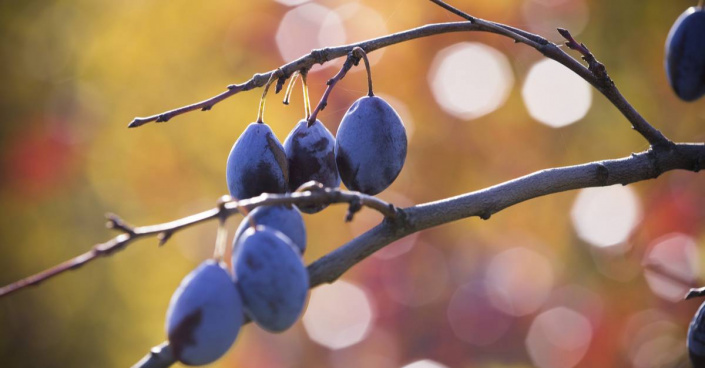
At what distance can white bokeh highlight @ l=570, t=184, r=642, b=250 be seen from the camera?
128 inches

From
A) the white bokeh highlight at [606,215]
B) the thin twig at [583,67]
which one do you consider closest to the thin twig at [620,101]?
the thin twig at [583,67]

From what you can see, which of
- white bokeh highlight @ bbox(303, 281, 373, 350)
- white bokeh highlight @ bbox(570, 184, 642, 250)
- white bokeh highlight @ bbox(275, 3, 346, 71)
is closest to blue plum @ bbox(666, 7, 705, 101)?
white bokeh highlight @ bbox(570, 184, 642, 250)

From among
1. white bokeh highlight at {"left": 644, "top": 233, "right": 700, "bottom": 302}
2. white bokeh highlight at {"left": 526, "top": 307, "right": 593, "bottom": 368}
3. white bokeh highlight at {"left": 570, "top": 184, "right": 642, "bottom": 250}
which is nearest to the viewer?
white bokeh highlight at {"left": 644, "top": 233, "right": 700, "bottom": 302}

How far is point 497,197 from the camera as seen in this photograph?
949 mm

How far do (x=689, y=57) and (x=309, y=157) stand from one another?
603mm

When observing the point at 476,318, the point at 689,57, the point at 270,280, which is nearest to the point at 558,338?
the point at 476,318

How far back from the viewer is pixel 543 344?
3723mm

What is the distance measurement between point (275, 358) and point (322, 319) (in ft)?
1.27

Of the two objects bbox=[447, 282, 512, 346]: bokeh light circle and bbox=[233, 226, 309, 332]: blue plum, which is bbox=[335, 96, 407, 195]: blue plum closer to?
bbox=[233, 226, 309, 332]: blue plum

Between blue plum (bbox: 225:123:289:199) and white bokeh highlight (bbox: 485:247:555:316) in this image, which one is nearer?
blue plum (bbox: 225:123:289:199)

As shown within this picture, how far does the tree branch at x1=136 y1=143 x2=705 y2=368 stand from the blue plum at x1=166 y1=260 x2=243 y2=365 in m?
0.06

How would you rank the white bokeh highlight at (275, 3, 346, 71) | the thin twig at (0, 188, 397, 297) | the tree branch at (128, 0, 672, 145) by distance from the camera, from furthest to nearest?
the white bokeh highlight at (275, 3, 346, 71) → the tree branch at (128, 0, 672, 145) → the thin twig at (0, 188, 397, 297)

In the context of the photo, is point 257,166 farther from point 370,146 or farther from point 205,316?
point 205,316

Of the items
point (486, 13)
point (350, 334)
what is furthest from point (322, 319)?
point (486, 13)
